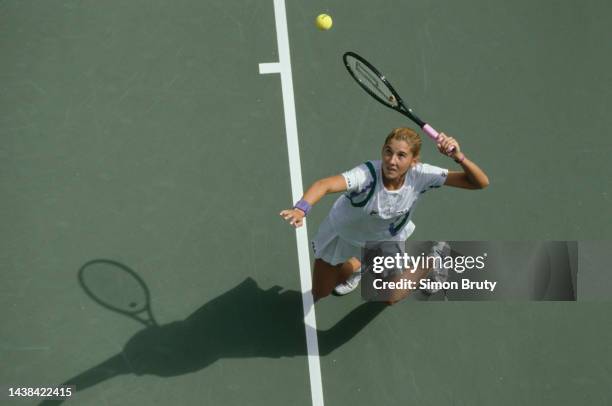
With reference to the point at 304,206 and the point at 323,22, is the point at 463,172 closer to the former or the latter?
the point at 304,206

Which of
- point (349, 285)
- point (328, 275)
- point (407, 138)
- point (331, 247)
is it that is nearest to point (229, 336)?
point (328, 275)

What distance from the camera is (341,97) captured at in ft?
24.0

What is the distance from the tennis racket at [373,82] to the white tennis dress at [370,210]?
0.52 metres

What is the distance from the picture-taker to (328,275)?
20.2 feet

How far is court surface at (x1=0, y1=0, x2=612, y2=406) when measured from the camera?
244 inches

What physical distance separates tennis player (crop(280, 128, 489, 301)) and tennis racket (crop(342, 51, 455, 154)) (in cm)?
50

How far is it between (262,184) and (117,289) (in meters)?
1.75

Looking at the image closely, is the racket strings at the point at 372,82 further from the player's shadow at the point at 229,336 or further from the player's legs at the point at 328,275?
the player's shadow at the point at 229,336

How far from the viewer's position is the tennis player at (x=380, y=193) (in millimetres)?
4898

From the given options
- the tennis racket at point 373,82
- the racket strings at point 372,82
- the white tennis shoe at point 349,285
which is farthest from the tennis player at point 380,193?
the racket strings at point 372,82

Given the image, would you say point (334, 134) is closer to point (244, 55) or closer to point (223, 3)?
point (244, 55)

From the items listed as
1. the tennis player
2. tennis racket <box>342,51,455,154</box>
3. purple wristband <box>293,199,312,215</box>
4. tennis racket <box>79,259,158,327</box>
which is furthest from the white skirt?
tennis racket <box>79,259,158,327</box>

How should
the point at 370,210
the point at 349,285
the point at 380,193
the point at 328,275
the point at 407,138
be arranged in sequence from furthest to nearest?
1. the point at 349,285
2. the point at 328,275
3. the point at 370,210
4. the point at 380,193
5. the point at 407,138

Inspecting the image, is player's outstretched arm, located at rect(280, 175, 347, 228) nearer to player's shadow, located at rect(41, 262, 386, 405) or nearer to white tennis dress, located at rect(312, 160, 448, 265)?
white tennis dress, located at rect(312, 160, 448, 265)
